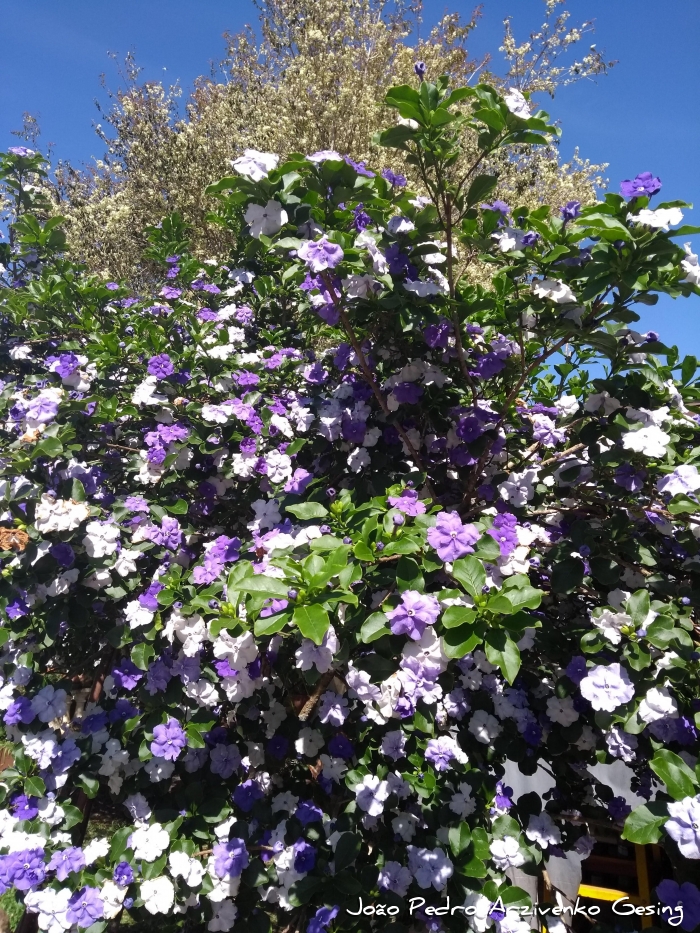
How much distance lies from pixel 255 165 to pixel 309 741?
5.65 feet

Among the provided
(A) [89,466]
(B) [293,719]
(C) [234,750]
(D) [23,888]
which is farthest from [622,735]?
(A) [89,466]

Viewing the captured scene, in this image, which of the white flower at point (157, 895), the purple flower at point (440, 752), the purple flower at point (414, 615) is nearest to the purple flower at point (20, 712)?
the white flower at point (157, 895)

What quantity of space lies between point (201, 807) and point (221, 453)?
1.16 m

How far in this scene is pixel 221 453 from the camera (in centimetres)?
224

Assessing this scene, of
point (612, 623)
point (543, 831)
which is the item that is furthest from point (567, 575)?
point (543, 831)

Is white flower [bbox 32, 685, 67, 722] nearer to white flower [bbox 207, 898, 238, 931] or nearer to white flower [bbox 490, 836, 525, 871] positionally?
white flower [bbox 207, 898, 238, 931]

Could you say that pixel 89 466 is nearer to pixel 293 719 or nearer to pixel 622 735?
pixel 293 719

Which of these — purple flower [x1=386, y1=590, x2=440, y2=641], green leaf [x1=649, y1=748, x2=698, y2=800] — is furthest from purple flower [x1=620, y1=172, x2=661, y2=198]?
green leaf [x1=649, y1=748, x2=698, y2=800]

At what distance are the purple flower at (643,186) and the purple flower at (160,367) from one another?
5.11 ft

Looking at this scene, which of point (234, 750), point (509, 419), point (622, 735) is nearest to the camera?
point (622, 735)

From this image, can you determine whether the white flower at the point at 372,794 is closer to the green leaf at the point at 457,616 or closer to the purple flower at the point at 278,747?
the purple flower at the point at 278,747

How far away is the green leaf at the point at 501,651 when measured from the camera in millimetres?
1194

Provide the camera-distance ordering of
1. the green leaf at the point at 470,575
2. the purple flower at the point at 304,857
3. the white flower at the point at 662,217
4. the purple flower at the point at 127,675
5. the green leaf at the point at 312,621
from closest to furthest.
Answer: the green leaf at the point at 312,621 → the green leaf at the point at 470,575 → the white flower at the point at 662,217 → the purple flower at the point at 304,857 → the purple flower at the point at 127,675

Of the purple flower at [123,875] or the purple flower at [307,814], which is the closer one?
the purple flower at [123,875]
